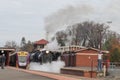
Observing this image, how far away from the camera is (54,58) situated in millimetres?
64625

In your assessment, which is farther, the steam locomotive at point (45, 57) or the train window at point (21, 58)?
the train window at point (21, 58)

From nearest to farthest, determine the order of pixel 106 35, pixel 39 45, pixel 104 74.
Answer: pixel 104 74
pixel 106 35
pixel 39 45

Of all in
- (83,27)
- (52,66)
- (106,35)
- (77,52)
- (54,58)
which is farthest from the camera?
(106,35)

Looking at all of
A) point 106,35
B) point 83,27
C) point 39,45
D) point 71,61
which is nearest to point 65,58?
point 71,61

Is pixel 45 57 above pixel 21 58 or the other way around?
above

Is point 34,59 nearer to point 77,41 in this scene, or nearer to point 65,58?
point 65,58

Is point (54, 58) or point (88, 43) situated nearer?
point (54, 58)

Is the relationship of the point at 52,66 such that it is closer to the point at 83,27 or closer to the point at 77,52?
the point at 77,52

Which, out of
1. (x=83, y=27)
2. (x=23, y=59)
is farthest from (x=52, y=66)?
(x=83, y=27)

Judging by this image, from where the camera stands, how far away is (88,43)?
369ft

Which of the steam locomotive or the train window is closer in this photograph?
the steam locomotive

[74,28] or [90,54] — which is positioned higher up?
[74,28]

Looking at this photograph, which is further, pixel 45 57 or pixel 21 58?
pixel 21 58

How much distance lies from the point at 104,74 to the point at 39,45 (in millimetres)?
112891
